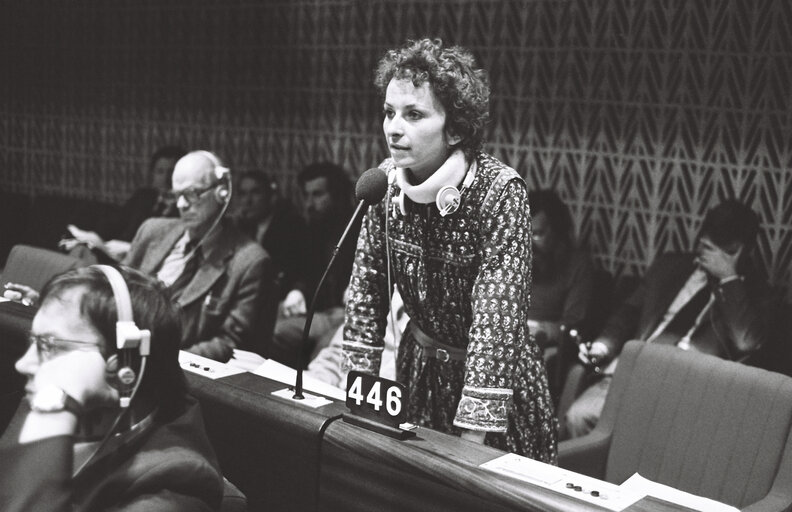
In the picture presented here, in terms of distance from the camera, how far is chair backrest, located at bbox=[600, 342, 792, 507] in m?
2.71

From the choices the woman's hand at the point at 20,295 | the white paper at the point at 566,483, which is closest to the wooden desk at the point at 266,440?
the white paper at the point at 566,483

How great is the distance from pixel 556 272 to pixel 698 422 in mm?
1887

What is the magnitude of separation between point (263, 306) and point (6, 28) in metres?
5.17

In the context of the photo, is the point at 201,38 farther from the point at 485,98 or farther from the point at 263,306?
the point at 485,98

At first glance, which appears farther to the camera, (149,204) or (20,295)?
(149,204)

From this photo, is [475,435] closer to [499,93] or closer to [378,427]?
[378,427]

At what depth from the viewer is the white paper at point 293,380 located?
7.47ft

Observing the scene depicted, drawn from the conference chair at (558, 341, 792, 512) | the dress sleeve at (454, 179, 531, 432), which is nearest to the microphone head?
the dress sleeve at (454, 179, 531, 432)

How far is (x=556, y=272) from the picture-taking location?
15.4ft

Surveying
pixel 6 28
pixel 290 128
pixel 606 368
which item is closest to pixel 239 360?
pixel 606 368

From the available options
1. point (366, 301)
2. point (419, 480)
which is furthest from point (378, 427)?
point (366, 301)

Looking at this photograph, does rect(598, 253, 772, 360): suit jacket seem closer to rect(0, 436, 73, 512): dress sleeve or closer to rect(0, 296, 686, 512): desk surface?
rect(0, 296, 686, 512): desk surface

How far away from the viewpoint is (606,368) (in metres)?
4.28

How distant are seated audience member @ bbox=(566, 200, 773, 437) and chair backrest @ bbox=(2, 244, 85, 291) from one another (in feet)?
6.49
